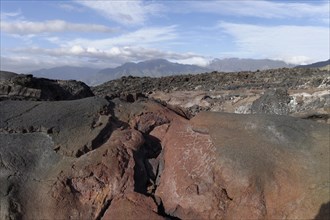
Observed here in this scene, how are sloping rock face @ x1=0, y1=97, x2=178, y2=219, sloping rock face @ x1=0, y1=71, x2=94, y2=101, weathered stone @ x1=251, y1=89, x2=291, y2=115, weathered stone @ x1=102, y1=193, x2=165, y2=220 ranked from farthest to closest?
1. weathered stone @ x1=251, y1=89, x2=291, y2=115
2. sloping rock face @ x1=0, y1=71, x2=94, y2=101
3. sloping rock face @ x1=0, y1=97, x2=178, y2=219
4. weathered stone @ x1=102, y1=193, x2=165, y2=220

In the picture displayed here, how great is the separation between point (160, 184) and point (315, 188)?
1386mm

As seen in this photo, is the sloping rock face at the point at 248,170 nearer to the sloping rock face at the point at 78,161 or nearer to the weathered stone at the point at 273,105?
the sloping rock face at the point at 78,161

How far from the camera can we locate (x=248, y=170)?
4012mm

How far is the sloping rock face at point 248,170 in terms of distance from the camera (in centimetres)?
390

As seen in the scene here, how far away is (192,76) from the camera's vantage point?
2675cm

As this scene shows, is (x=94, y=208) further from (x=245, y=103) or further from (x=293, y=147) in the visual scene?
(x=245, y=103)

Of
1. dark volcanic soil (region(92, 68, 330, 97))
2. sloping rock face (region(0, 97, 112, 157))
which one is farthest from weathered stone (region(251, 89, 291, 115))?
dark volcanic soil (region(92, 68, 330, 97))

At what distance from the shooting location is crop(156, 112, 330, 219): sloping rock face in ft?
12.8

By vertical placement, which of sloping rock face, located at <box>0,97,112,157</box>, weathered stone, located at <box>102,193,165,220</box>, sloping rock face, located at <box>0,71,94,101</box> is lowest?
weathered stone, located at <box>102,193,165,220</box>

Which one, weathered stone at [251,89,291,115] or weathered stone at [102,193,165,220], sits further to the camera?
weathered stone at [251,89,291,115]

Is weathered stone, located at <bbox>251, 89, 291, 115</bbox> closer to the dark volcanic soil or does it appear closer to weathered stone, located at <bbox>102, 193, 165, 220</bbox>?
weathered stone, located at <bbox>102, 193, 165, 220</bbox>

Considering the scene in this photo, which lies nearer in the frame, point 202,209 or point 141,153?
point 202,209

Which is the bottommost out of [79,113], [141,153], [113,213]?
[113,213]

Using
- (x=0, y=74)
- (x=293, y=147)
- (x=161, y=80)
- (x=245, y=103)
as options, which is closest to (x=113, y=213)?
(x=293, y=147)
